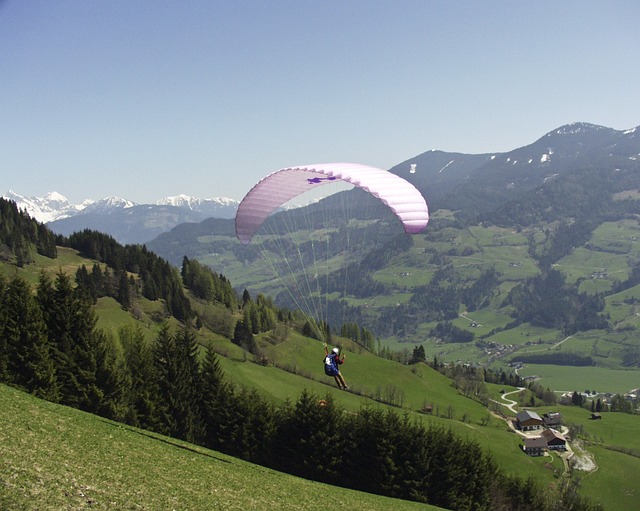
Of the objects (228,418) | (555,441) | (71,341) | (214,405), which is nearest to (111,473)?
(71,341)

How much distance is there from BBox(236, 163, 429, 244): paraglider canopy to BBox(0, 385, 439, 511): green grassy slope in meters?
15.5

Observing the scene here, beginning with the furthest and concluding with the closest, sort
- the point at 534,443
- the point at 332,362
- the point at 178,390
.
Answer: the point at 534,443 < the point at 178,390 < the point at 332,362

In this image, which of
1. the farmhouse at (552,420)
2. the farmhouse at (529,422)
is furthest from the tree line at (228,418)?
the farmhouse at (552,420)

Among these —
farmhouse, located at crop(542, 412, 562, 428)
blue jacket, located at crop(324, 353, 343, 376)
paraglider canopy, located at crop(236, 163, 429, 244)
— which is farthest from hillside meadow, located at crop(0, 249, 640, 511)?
→ paraglider canopy, located at crop(236, 163, 429, 244)

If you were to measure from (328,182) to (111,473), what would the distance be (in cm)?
2121

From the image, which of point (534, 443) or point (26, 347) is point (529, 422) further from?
point (26, 347)

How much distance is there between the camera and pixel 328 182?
115 feet

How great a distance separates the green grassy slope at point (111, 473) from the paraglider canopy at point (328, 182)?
15.5 metres

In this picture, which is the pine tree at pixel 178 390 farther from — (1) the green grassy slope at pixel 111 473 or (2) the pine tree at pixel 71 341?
(1) the green grassy slope at pixel 111 473

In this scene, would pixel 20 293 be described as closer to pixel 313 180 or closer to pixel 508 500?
pixel 313 180

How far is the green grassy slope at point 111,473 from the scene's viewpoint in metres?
17.3

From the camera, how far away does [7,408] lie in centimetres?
2316

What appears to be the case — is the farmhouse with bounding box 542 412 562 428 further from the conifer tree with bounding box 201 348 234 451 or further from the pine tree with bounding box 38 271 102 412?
the pine tree with bounding box 38 271 102 412

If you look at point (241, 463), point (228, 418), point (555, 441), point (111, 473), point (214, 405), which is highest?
point (111, 473)
